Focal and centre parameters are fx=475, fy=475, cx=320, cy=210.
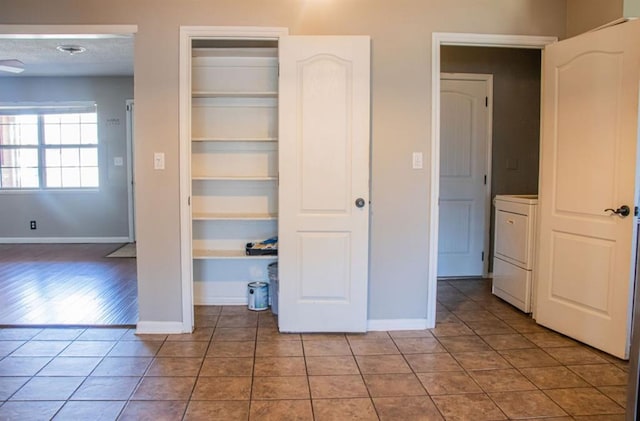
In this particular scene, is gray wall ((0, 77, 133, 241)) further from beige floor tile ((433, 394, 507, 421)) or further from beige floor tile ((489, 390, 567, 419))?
beige floor tile ((489, 390, 567, 419))

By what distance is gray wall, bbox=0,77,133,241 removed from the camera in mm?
6715

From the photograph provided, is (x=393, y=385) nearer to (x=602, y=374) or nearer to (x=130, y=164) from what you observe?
(x=602, y=374)

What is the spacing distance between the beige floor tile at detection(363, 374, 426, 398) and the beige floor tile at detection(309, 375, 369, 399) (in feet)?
0.16

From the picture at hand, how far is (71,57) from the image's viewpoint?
5508 mm

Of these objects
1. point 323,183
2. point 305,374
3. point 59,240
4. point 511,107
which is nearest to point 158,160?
point 323,183

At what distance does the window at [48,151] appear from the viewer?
6.91m

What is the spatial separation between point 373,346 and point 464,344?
23.3 inches

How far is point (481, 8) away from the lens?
324cm

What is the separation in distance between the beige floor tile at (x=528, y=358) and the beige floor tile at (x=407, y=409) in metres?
0.76

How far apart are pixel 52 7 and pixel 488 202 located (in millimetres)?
3981

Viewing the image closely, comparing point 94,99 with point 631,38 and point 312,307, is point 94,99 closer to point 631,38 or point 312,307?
point 312,307

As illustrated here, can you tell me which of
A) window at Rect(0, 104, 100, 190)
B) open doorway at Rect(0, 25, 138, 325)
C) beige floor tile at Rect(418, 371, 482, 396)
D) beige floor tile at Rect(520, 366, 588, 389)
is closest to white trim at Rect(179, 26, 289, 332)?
beige floor tile at Rect(418, 371, 482, 396)

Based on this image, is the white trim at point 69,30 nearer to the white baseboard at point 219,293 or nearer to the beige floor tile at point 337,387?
the white baseboard at point 219,293

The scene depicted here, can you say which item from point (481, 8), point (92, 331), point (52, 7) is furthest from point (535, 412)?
point (52, 7)
